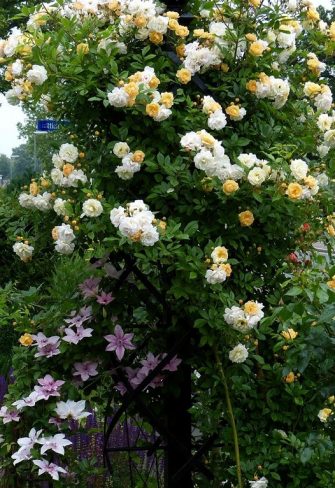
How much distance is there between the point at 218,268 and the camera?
2.55 meters

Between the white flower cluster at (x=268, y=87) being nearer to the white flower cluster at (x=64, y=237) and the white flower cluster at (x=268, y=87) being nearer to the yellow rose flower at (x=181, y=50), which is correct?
the yellow rose flower at (x=181, y=50)

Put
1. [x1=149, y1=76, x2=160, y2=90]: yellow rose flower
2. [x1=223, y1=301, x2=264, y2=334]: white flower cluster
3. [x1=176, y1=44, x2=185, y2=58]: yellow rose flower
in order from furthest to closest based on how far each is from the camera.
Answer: [x1=176, y1=44, x2=185, y2=58]: yellow rose flower < [x1=149, y1=76, x2=160, y2=90]: yellow rose flower < [x1=223, y1=301, x2=264, y2=334]: white flower cluster

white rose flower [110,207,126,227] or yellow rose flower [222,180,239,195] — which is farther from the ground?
yellow rose flower [222,180,239,195]

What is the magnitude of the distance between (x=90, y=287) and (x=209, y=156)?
703mm

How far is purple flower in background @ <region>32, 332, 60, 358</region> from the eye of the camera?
2910 millimetres

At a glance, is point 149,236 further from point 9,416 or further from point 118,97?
point 9,416

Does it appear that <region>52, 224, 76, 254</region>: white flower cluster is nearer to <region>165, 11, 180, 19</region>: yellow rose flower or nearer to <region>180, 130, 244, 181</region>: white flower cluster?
<region>180, 130, 244, 181</region>: white flower cluster

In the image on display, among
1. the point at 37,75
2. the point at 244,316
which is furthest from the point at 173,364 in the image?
the point at 37,75

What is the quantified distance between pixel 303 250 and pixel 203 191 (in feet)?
1.99

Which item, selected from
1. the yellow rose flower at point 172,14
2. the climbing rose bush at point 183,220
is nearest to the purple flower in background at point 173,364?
the climbing rose bush at point 183,220

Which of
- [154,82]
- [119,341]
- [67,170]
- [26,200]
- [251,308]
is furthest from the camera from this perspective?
[26,200]

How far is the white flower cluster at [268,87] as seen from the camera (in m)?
2.84

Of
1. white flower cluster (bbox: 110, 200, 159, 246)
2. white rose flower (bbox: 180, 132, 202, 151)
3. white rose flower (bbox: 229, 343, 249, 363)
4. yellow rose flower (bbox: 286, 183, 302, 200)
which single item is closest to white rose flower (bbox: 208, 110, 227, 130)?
white rose flower (bbox: 180, 132, 202, 151)

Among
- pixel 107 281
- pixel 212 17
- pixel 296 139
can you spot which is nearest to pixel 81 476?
pixel 107 281
